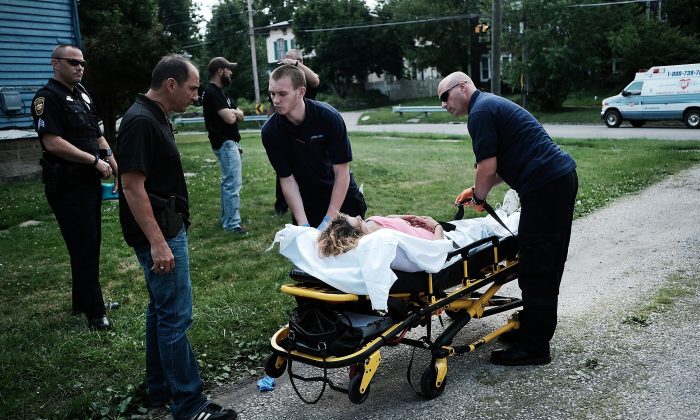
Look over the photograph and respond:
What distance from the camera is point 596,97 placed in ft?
117

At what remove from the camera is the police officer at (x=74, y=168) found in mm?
5102

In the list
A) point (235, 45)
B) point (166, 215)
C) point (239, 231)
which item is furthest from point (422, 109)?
point (166, 215)

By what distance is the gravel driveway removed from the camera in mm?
3824

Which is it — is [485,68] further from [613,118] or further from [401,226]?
[401,226]

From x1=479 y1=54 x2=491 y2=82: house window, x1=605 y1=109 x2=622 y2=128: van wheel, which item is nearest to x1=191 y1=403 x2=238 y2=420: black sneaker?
x1=605 y1=109 x2=622 y2=128: van wheel

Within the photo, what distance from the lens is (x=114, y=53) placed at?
16719mm

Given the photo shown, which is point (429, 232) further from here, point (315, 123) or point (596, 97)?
point (596, 97)

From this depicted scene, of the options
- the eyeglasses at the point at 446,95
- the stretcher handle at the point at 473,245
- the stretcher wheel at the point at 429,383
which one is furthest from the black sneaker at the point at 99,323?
the eyeglasses at the point at 446,95

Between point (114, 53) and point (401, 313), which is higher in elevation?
point (114, 53)

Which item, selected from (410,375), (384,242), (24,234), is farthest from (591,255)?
(24,234)

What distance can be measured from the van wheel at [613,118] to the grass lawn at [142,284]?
9.98 metres

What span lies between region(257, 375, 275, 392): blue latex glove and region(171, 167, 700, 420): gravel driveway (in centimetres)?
4

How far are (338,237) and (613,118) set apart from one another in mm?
22559

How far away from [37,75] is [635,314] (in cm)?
1363
